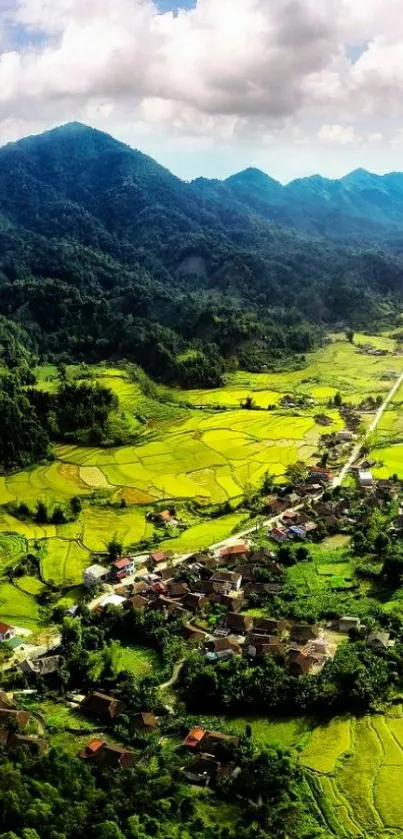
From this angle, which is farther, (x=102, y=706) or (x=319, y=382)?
(x=319, y=382)

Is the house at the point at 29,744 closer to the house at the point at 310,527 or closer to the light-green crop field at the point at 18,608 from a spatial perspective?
the light-green crop field at the point at 18,608

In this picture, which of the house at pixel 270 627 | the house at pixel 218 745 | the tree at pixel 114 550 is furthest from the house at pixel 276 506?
the house at pixel 218 745

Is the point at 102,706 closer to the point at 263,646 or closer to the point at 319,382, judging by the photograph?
the point at 263,646

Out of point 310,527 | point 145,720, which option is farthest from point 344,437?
point 145,720

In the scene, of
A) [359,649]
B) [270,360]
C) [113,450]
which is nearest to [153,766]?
[359,649]

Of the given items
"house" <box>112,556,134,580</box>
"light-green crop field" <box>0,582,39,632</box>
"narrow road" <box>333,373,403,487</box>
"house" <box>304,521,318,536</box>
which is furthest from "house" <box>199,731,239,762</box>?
"narrow road" <box>333,373,403,487</box>

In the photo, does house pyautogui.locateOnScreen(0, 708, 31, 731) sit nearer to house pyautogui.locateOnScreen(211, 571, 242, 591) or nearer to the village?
the village

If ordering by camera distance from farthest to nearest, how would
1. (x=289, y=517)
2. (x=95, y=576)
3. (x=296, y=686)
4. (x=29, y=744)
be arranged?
1. (x=289, y=517)
2. (x=95, y=576)
3. (x=296, y=686)
4. (x=29, y=744)

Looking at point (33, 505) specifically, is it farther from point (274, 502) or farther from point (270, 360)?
point (270, 360)

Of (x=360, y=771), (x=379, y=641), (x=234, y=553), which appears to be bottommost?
(x=360, y=771)
